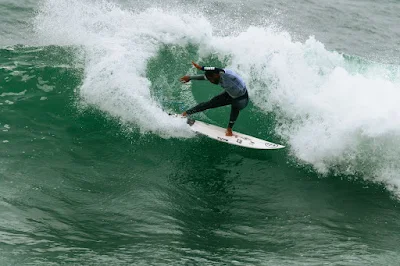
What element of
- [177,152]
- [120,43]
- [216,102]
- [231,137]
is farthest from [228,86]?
[120,43]

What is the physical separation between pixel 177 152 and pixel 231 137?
4.03ft

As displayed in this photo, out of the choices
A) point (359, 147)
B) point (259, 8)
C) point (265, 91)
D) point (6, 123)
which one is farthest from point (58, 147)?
point (259, 8)

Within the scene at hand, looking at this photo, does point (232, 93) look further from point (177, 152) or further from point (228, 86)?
point (177, 152)

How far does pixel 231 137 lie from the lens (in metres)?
10.3

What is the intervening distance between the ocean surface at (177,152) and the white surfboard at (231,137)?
186mm

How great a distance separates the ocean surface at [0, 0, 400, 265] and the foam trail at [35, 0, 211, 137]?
4cm

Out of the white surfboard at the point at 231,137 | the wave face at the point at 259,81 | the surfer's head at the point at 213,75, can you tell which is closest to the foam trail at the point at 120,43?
the wave face at the point at 259,81

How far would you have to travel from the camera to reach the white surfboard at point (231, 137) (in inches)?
396

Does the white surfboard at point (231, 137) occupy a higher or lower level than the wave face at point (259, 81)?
lower

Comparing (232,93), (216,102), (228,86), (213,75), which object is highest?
(213,75)

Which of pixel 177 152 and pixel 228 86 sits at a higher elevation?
pixel 228 86

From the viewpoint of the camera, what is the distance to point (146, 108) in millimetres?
10594

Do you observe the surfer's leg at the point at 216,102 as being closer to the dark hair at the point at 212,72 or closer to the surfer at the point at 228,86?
the surfer at the point at 228,86

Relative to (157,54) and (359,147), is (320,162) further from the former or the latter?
(157,54)
